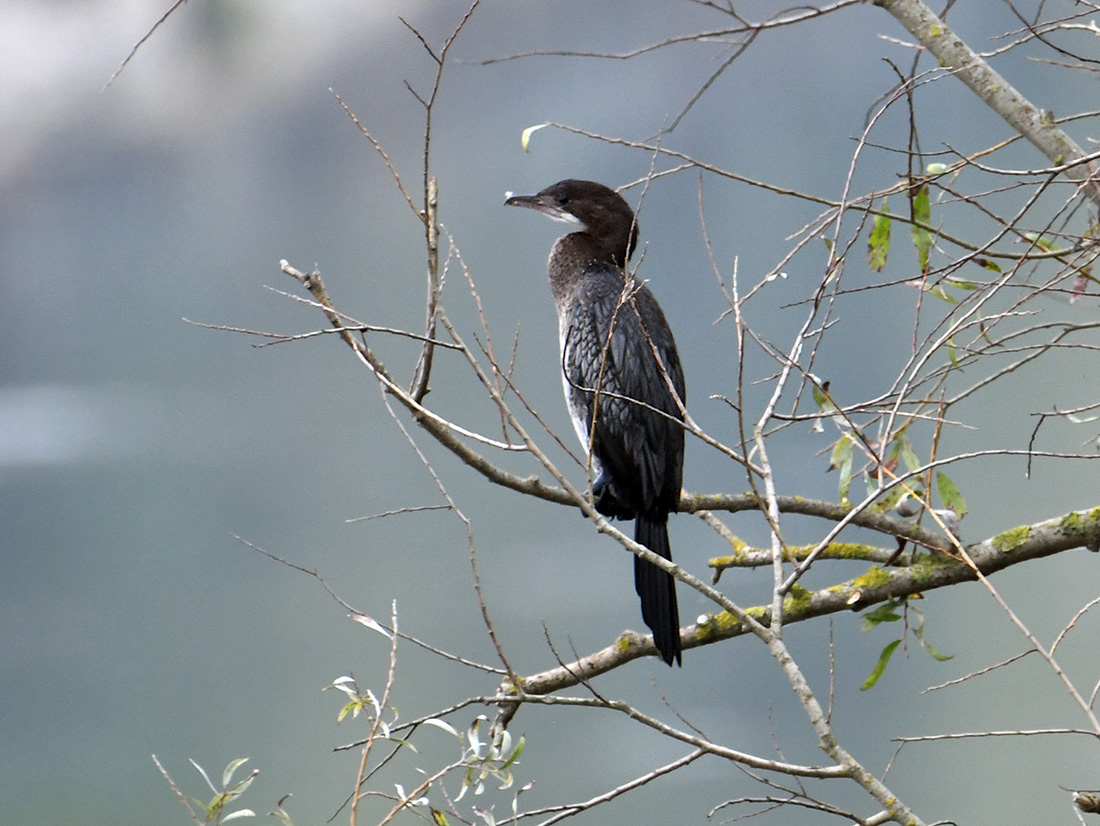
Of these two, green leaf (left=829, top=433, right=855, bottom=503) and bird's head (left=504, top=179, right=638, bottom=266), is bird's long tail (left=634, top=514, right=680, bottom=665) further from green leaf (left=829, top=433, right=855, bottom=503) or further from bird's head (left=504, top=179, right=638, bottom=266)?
bird's head (left=504, top=179, right=638, bottom=266)

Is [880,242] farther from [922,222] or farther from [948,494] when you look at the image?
[948,494]

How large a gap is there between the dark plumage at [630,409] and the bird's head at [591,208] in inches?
2.8

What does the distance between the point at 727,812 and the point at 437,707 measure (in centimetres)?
107

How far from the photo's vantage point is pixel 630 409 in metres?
1.84

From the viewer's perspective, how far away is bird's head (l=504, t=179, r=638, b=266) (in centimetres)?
218

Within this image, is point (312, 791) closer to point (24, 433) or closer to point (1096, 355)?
point (24, 433)

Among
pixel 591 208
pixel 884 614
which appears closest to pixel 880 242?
pixel 884 614

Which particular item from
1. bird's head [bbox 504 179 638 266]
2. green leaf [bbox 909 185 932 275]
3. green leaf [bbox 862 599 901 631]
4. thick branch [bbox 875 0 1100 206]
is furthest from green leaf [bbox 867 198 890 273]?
bird's head [bbox 504 179 638 266]

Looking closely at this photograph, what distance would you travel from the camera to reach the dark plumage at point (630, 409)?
66.5 inches

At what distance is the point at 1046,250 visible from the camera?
1.37 m

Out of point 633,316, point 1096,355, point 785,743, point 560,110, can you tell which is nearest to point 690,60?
point 560,110

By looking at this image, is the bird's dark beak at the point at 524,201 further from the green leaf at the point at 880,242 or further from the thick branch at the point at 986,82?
the thick branch at the point at 986,82

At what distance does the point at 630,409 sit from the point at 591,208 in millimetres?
574

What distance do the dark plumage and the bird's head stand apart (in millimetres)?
70
